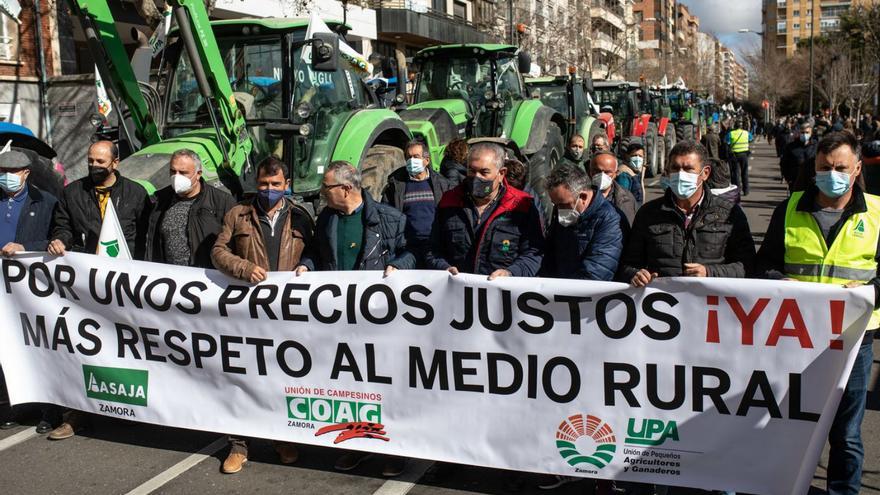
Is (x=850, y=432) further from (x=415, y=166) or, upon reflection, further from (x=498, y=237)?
(x=415, y=166)

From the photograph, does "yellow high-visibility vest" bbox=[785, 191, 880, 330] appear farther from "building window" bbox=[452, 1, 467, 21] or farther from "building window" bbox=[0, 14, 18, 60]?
"building window" bbox=[452, 1, 467, 21]

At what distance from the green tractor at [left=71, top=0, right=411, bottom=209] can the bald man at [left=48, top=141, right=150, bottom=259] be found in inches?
23.4

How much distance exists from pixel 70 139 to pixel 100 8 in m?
10.3

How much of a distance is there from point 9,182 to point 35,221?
31 cm

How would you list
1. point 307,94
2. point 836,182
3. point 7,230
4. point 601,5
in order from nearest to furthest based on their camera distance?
point 836,182, point 7,230, point 307,94, point 601,5

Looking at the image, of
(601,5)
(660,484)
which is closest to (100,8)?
(660,484)

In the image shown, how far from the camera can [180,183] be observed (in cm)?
539

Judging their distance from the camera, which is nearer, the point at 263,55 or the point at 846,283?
the point at 846,283

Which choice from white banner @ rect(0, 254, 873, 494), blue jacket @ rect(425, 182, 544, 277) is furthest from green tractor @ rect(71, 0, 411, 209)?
blue jacket @ rect(425, 182, 544, 277)

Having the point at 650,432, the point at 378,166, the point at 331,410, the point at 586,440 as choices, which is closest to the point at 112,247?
the point at 331,410

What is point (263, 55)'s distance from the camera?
757cm

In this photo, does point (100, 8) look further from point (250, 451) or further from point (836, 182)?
point (836, 182)

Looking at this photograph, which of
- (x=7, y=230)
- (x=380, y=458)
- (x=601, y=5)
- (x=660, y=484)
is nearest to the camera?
(x=660, y=484)

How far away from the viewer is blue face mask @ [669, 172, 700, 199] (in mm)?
4109
